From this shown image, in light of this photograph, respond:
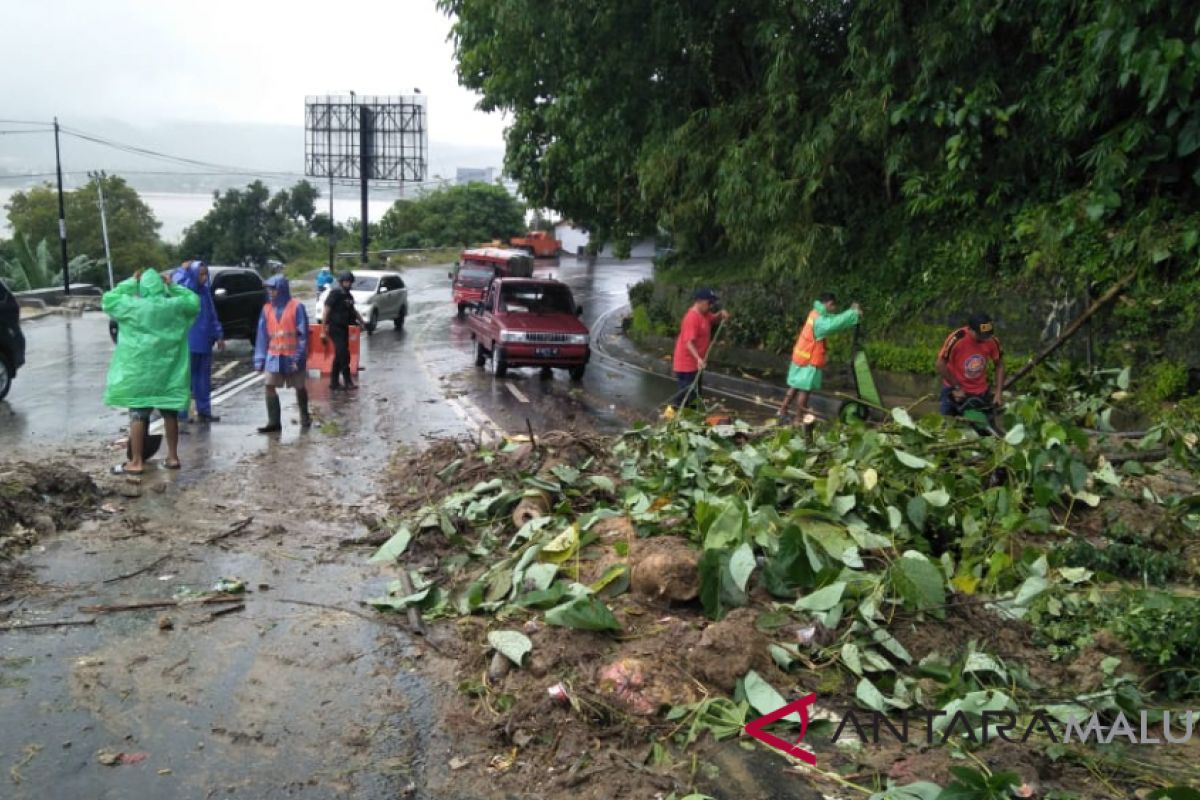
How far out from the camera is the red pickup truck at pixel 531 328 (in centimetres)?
1731

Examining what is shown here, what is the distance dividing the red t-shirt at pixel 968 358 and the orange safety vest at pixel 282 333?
698cm

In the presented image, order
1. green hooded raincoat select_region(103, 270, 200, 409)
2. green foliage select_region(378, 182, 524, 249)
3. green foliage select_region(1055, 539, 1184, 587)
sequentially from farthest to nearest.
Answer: green foliage select_region(378, 182, 524, 249) < green hooded raincoat select_region(103, 270, 200, 409) < green foliage select_region(1055, 539, 1184, 587)

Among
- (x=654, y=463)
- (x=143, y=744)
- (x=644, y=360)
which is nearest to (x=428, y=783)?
(x=143, y=744)

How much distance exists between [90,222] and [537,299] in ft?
140

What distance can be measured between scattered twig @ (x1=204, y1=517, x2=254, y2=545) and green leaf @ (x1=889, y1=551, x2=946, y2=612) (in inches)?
188

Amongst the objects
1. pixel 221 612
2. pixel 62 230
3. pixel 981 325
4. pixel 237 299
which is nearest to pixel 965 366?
pixel 981 325

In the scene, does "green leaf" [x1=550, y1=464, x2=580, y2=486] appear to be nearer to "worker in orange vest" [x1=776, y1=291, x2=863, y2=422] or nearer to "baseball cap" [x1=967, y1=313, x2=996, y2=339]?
"baseball cap" [x1=967, y1=313, x2=996, y2=339]

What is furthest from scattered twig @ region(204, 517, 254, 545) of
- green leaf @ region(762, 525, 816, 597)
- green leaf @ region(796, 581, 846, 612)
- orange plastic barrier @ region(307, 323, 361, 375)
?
orange plastic barrier @ region(307, 323, 361, 375)

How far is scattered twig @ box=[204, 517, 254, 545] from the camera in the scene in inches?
294

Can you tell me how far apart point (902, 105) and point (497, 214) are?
2540 inches

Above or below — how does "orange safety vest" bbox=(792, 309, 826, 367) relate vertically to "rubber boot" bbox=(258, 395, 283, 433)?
above

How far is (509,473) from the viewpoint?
8.02 m

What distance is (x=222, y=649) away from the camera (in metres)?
5.58

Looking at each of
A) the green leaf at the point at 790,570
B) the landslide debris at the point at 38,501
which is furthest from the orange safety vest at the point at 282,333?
the green leaf at the point at 790,570
